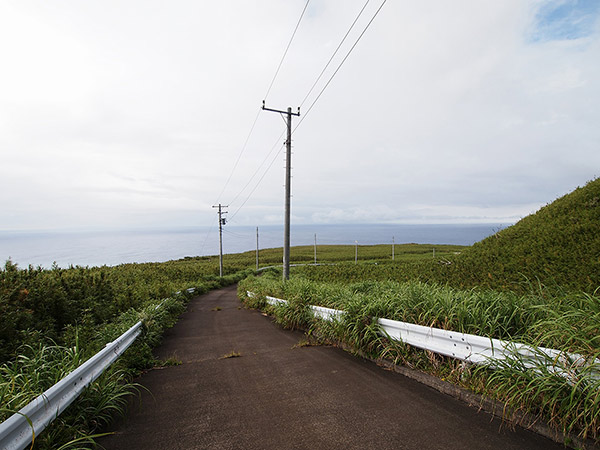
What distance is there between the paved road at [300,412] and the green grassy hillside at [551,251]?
20.7 feet

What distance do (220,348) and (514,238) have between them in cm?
1464

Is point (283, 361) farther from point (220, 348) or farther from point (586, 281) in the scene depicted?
point (586, 281)

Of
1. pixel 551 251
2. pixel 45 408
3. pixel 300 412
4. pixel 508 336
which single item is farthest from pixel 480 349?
pixel 551 251

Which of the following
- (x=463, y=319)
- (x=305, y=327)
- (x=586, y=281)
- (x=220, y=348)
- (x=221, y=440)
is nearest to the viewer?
(x=221, y=440)

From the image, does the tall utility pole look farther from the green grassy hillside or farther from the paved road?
the paved road

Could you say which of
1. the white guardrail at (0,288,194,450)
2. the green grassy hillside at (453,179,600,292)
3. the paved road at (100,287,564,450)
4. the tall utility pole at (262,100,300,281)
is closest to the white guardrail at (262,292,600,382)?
the paved road at (100,287,564,450)

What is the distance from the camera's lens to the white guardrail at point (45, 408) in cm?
191

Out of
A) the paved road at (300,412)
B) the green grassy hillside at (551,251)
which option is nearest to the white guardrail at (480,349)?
the paved road at (300,412)

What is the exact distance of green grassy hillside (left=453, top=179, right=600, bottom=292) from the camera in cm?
891

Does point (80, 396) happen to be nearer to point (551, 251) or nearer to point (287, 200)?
point (287, 200)

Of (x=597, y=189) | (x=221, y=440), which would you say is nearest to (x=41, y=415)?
(x=221, y=440)

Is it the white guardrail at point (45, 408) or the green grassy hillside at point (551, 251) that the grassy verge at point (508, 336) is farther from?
the green grassy hillside at point (551, 251)

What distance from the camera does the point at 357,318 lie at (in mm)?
4559

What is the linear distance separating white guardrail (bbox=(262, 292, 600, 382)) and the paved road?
18.5 inches
